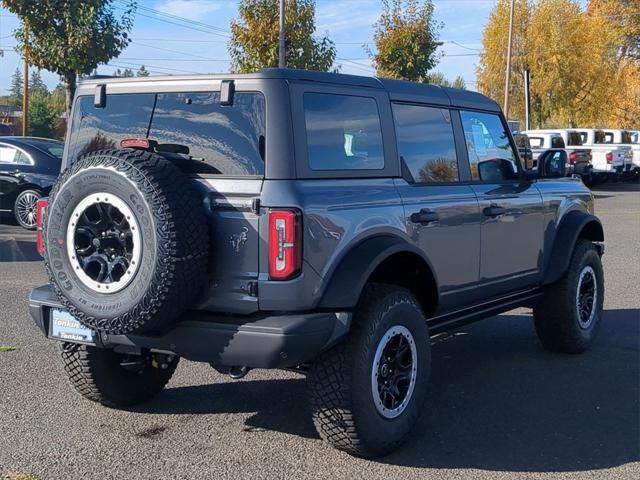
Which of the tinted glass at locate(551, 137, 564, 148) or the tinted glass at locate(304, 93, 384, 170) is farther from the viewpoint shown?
the tinted glass at locate(551, 137, 564, 148)

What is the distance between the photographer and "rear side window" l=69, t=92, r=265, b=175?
4.36 meters

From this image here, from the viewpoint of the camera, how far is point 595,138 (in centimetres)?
3288

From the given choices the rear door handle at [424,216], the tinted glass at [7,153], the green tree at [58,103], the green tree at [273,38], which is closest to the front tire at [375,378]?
the rear door handle at [424,216]

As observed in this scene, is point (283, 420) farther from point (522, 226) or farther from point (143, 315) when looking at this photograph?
point (522, 226)

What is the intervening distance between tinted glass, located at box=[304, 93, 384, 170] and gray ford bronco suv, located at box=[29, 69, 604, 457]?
→ 0.01 m

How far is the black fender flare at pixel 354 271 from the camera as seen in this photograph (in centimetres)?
428

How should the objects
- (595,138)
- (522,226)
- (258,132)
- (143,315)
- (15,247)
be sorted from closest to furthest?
(143,315) < (258,132) < (522,226) < (15,247) < (595,138)

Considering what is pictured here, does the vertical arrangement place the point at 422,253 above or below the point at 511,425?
above

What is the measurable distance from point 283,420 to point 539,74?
3739 centimetres

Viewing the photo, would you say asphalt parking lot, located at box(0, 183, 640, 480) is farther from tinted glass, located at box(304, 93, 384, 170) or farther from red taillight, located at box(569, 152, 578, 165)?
red taillight, located at box(569, 152, 578, 165)

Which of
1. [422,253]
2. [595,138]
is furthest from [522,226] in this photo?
[595,138]

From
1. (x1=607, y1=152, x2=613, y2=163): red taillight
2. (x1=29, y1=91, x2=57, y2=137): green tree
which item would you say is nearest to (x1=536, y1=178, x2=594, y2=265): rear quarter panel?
(x1=607, y1=152, x2=613, y2=163): red taillight

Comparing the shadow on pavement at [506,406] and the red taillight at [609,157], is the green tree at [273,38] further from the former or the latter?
the shadow on pavement at [506,406]

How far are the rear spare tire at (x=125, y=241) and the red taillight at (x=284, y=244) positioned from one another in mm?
331
